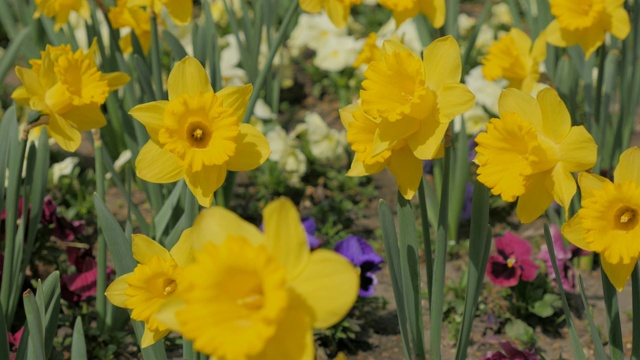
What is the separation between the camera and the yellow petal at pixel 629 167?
1.40m

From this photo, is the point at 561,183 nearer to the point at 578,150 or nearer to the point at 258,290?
the point at 578,150

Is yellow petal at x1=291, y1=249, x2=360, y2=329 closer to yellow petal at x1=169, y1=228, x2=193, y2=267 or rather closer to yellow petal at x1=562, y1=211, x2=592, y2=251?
yellow petal at x1=169, y1=228, x2=193, y2=267

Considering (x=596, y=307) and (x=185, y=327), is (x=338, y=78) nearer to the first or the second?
(x=596, y=307)

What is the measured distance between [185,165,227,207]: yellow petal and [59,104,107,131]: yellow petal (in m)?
0.50

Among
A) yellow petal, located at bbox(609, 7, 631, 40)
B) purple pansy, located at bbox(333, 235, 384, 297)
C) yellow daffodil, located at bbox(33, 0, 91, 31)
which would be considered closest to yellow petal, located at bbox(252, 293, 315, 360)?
purple pansy, located at bbox(333, 235, 384, 297)

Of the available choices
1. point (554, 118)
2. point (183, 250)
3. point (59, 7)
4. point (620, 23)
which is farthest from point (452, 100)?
point (59, 7)

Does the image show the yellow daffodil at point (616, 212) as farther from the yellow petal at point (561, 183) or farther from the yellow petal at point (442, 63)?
the yellow petal at point (442, 63)

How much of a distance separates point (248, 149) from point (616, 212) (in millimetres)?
692

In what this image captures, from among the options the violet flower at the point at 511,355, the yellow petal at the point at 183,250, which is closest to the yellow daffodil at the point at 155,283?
the yellow petal at the point at 183,250

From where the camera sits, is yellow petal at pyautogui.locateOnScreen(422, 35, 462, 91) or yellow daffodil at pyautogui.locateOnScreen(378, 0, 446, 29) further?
yellow daffodil at pyautogui.locateOnScreen(378, 0, 446, 29)

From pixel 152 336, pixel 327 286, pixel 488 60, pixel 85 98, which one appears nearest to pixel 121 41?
pixel 85 98

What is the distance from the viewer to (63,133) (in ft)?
6.63

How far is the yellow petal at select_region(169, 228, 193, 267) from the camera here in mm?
1415

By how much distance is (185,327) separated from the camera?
3.20ft
